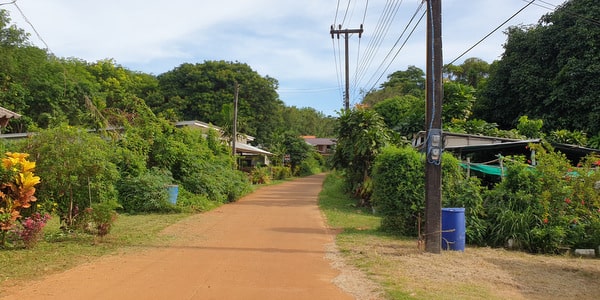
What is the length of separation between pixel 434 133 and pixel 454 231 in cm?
208

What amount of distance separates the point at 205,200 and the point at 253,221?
4078mm

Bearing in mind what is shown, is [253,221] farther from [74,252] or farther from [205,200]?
[74,252]

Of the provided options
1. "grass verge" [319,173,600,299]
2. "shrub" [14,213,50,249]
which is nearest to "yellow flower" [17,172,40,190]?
"shrub" [14,213,50,249]

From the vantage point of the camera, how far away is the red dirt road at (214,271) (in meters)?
6.12

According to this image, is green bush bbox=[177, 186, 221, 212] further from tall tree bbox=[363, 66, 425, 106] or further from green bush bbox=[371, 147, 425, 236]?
tall tree bbox=[363, 66, 425, 106]

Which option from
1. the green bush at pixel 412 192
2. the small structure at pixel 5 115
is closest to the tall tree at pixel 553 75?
Answer: the green bush at pixel 412 192

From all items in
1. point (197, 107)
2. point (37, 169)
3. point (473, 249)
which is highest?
point (197, 107)

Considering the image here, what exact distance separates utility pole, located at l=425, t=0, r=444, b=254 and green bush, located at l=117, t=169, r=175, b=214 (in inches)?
365

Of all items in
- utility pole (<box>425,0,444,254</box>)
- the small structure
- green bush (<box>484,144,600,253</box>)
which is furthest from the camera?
the small structure

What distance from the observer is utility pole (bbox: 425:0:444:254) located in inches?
362

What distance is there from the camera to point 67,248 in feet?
29.1

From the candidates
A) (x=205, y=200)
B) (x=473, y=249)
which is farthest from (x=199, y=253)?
(x=205, y=200)

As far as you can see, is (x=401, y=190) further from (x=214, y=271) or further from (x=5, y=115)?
(x=5, y=115)

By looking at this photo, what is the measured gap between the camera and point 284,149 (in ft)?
152
